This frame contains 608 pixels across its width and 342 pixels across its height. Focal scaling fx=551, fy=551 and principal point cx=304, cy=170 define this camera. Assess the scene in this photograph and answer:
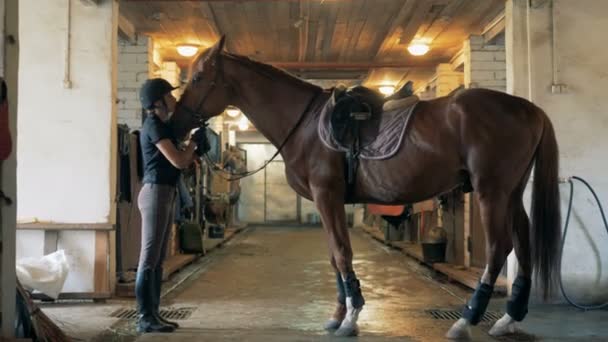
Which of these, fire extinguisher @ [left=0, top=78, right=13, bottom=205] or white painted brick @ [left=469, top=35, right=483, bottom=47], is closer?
fire extinguisher @ [left=0, top=78, right=13, bottom=205]

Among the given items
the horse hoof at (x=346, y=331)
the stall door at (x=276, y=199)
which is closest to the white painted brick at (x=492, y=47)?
the horse hoof at (x=346, y=331)

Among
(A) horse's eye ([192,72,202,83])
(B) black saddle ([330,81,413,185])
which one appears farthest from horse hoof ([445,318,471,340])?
(A) horse's eye ([192,72,202,83])

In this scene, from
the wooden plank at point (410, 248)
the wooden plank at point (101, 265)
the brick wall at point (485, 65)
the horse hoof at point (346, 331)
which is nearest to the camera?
the horse hoof at point (346, 331)

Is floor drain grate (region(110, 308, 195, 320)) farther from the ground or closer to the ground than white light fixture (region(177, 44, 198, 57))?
closer to the ground

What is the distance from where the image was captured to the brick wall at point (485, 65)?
19.8 feet

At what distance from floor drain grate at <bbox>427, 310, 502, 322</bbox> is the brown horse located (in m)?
0.57

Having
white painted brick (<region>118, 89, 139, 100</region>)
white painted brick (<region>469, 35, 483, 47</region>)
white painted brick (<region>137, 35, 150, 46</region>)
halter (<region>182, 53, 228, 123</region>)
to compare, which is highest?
white painted brick (<region>137, 35, 150, 46</region>)

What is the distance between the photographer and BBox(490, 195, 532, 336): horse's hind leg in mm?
3154

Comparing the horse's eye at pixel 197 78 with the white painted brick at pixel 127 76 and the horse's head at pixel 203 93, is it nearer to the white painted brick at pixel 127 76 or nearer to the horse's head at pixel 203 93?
the horse's head at pixel 203 93

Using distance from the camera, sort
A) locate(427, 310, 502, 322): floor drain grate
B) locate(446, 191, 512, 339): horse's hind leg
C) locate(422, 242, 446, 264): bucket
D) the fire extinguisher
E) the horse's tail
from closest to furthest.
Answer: the fire extinguisher
locate(446, 191, 512, 339): horse's hind leg
the horse's tail
locate(427, 310, 502, 322): floor drain grate
locate(422, 242, 446, 264): bucket

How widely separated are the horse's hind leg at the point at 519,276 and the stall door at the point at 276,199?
13101 mm

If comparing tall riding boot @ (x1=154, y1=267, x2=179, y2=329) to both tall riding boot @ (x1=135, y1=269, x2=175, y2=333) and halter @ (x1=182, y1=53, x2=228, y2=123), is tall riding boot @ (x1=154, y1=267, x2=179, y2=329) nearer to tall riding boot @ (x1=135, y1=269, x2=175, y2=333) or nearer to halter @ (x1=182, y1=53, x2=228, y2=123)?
tall riding boot @ (x1=135, y1=269, x2=175, y2=333)

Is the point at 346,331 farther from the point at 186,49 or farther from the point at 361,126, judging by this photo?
the point at 186,49

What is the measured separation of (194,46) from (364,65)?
2.26 m
